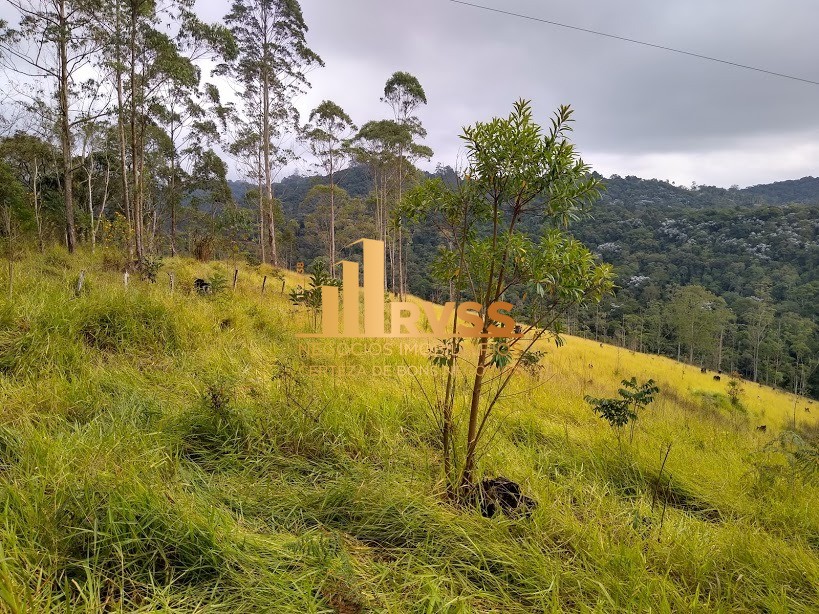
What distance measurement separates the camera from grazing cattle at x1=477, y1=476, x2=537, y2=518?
2.12 metres

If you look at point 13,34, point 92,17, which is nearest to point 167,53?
point 92,17

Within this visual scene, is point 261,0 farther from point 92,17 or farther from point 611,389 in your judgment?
point 611,389

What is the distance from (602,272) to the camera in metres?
2.14

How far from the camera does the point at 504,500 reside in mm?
2211

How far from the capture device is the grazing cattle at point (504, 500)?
6.97ft

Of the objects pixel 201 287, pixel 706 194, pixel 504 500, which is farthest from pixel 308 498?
pixel 706 194

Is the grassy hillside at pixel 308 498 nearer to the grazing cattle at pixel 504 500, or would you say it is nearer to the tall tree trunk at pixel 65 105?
the grazing cattle at pixel 504 500

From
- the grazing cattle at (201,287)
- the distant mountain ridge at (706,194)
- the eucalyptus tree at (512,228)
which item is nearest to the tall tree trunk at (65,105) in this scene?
the grazing cattle at (201,287)

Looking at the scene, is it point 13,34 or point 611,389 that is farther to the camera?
point 13,34

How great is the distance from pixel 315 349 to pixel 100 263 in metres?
6.06

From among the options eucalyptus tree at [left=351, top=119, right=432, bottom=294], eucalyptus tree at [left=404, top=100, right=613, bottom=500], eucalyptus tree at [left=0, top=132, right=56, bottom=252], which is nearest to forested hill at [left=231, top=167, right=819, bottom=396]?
eucalyptus tree at [left=351, top=119, right=432, bottom=294]

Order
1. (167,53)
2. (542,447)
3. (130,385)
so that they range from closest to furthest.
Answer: (130,385) < (542,447) < (167,53)

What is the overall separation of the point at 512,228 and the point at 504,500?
1563 millimetres

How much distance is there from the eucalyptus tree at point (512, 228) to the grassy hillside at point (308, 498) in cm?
58
